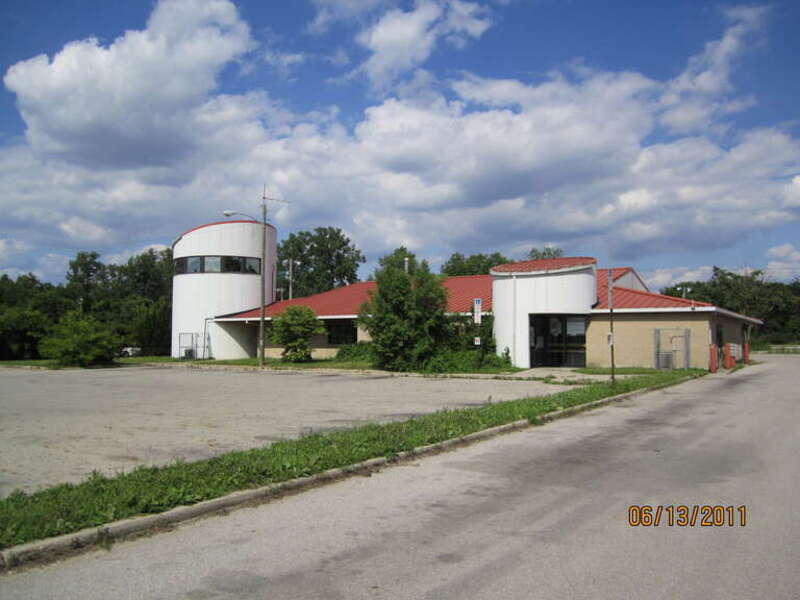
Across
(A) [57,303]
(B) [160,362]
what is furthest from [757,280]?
(A) [57,303]

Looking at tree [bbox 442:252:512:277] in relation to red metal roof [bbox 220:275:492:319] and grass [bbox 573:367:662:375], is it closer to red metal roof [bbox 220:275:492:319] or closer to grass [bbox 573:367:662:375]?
red metal roof [bbox 220:275:492:319]

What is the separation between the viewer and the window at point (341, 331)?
3729 centimetres

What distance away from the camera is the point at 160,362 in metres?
40.1

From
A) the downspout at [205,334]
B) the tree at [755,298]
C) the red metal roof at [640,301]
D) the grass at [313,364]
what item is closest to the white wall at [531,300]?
the red metal roof at [640,301]

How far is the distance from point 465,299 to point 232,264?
16.8m

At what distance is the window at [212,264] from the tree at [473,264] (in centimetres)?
3323

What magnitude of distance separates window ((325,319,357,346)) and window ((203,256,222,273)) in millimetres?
9394

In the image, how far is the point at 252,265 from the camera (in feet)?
143

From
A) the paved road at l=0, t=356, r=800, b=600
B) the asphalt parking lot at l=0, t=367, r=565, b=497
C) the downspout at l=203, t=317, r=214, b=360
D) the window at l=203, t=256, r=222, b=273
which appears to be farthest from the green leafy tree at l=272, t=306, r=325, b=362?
the paved road at l=0, t=356, r=800, b=600

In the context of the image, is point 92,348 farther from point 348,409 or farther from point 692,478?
point 692,478

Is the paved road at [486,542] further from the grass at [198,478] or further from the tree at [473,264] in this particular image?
the tree at [473,264]

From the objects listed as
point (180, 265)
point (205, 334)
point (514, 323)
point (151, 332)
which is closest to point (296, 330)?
point (205, 334)

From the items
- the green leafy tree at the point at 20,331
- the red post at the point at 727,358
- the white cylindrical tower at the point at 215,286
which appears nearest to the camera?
the red post at the point at 727,358

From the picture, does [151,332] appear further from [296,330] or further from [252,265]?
[296,330]
